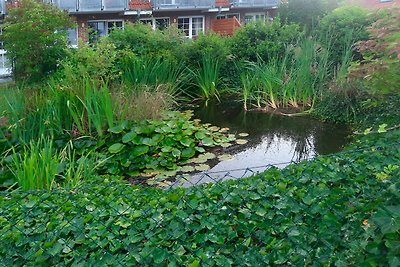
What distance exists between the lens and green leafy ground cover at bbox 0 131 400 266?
2582 millimetres

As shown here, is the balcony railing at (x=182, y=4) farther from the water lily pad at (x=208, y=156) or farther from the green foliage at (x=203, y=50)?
the water lily pad at (x=208, y=156)

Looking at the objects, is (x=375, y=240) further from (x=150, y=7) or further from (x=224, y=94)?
(x=150, y=7)

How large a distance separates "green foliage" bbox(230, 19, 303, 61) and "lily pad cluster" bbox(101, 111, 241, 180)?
387 centimetres

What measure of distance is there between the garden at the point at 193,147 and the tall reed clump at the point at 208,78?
31 mm

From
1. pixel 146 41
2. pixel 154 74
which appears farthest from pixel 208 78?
pixel 146 41

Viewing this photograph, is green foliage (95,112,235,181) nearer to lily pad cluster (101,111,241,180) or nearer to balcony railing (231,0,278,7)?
lily pad cluster (101,111,241,180)

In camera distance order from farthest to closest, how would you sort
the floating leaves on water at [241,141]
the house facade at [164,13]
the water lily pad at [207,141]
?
the house facade at [164,13], the floating leaves on water at [241,141], the water lily pad at [207,141]

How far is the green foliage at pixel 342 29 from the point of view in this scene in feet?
28.7

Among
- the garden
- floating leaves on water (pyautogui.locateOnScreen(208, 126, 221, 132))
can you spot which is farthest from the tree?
floating leaves on water (pyautogui.locateOnScreen(208, 126, 221, 132))

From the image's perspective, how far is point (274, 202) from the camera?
9.78 ft

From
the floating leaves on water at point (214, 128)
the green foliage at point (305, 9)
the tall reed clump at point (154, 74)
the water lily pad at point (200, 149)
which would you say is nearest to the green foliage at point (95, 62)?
the tall reed clump at point (154, 74)

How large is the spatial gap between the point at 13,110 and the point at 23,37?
5.57 m

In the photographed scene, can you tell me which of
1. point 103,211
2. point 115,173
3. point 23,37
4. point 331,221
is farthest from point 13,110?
point 23,37

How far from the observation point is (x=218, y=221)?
297 cm
